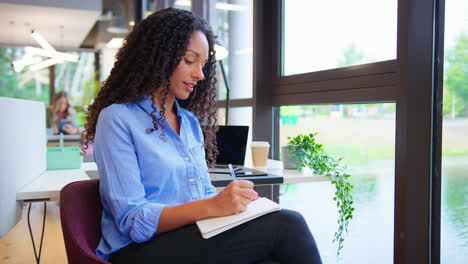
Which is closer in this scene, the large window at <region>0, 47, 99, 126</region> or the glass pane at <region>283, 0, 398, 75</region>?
the glass pane at <region>283, 0, 398, 75</region>

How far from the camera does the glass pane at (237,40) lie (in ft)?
10.5

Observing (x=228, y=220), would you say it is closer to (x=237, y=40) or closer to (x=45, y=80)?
(x=237, y=40)

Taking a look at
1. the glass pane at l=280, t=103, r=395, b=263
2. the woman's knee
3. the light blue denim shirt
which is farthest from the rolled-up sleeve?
the glass pane at l=280, t=103, r=395, b=263

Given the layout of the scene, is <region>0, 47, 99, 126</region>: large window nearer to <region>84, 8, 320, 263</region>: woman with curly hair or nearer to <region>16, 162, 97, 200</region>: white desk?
<region>16, 162, 97, 200</region>: white desk

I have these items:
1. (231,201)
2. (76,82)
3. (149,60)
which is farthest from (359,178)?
(76,82)

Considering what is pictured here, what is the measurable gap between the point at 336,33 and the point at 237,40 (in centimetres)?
118

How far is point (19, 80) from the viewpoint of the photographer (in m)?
9.38

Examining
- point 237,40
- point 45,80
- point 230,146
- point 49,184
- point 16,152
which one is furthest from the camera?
point 45,80

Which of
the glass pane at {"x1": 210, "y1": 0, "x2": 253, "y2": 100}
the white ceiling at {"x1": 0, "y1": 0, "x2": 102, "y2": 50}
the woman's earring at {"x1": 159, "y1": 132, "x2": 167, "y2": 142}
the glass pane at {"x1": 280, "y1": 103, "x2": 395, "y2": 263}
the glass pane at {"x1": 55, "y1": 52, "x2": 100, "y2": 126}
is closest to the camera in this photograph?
the woman's earring at {"x1": 159, "y1": 132, "x2": 167, "y2": 142}

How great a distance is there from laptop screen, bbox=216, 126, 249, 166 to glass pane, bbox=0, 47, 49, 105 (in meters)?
8.14

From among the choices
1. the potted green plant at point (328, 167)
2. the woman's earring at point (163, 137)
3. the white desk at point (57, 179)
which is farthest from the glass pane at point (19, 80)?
the woman's earring at point (163, 137)

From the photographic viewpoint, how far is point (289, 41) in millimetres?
2848

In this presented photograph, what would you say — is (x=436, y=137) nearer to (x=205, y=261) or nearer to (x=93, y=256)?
(x=205, y=261)

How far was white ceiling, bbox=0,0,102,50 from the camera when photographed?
6852mm
